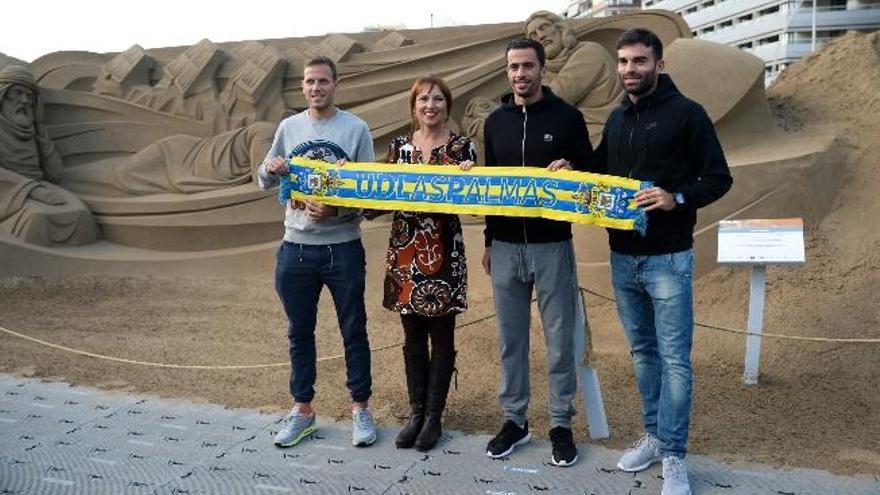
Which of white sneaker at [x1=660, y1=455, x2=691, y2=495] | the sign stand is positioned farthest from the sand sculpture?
white sneaker at [x1=660, y1=455, x2=691, y2=495]

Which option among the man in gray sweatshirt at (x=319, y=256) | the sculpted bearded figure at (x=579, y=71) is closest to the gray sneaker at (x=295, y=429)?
the man in gray sweatshirt at (x=319, y=256)

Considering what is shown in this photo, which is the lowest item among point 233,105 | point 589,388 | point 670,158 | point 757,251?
point 589,388

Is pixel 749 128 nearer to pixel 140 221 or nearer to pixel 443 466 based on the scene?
pixel 443 466

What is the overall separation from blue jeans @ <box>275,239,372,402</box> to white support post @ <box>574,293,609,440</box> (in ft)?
3.04

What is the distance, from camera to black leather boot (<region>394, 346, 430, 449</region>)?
3129 millimetres

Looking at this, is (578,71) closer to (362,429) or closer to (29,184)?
(362,429)

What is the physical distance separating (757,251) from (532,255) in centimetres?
175

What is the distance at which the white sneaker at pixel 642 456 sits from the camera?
285 cm

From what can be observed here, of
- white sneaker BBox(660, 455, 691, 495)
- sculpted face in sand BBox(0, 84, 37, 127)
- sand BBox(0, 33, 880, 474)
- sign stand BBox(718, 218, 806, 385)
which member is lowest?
sand BBox(0, 33, 880, 474)

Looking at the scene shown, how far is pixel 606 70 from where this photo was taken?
6246mm

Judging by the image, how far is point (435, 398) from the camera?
3.13 metres

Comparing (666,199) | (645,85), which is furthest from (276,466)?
(645,85)

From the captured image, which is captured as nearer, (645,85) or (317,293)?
(645,85)

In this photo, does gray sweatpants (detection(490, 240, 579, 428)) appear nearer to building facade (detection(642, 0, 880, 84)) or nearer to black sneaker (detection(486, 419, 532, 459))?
black sneaker (detection(486, 419, 532, 459))
